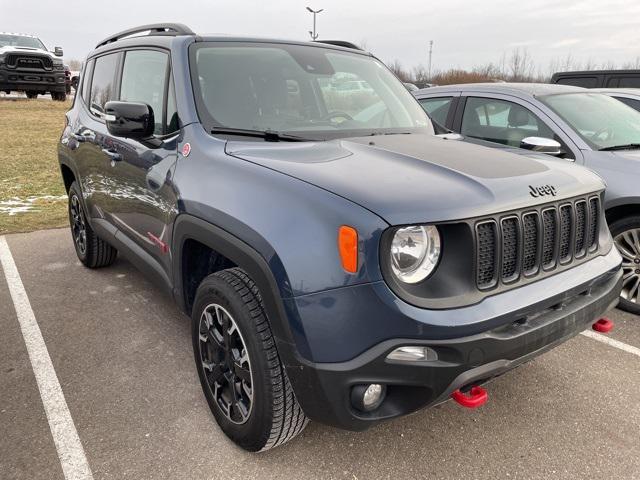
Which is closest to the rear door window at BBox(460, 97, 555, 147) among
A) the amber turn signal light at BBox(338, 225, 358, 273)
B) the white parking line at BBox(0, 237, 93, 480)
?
the amber turn signal light at BBox(338, 225, 358, 273)

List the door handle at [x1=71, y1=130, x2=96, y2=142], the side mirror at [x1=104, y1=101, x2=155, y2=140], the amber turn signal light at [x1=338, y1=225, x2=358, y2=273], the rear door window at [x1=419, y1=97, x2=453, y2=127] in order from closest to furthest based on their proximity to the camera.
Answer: the amber turn signal light at [x1=338, y1=225, x2=358, y2=273] < the side mirror at [x1=104, y1=101, x2=155, y2=140] < the door handle at [x1=71, y1=130, x2=96, y2=142] < the rear door window at [x1=419, y1=97, x2=453, y2=127]

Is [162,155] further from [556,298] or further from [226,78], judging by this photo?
[556,298]

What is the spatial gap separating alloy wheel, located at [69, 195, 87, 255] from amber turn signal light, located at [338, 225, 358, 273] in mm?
3388

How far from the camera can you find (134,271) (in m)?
4.68

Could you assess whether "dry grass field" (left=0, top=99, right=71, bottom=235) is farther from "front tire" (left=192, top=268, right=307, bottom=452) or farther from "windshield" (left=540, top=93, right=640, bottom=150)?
"windshield" (left=540, top=93, right=640, bottom=150)

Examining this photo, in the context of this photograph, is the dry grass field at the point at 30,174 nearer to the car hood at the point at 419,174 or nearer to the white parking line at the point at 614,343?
the car hood at the point at 419,174

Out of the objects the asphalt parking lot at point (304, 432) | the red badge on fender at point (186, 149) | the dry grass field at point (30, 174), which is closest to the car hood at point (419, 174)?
the red badge on fender at point (186, 149)

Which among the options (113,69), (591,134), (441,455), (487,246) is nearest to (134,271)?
(113,69)

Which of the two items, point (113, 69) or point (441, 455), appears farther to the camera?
point (113, 69)

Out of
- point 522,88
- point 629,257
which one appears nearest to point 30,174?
point 522,88

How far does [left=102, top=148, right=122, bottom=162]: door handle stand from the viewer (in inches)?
131

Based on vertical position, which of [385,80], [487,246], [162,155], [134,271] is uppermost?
[385,80]

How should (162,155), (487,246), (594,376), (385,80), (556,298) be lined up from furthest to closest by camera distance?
(385,80) < (594,376) < (162,155) < (556,298) < (487,246)

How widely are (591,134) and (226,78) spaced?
3059 mm
